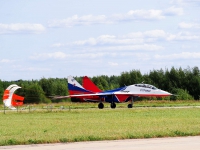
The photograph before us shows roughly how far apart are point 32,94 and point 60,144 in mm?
55780

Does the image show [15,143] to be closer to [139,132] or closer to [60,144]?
[60,144]

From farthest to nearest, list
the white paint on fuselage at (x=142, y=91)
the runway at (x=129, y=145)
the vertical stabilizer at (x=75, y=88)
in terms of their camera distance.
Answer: the vertical stabilizer at (x=75, y=88) → the white paint on fuselage at (x=142, y=91) → the runway at (x=129, y=145)

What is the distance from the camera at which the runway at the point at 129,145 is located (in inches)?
671

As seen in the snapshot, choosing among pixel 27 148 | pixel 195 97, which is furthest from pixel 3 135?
pixel 195 97

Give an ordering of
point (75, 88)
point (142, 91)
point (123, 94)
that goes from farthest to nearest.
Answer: point (75, 88), point (123, 94), point (142, 91)

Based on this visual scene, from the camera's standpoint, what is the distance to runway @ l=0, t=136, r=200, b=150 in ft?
55.9

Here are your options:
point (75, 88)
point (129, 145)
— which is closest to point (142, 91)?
point (75, 88)

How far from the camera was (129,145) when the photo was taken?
17828 mm

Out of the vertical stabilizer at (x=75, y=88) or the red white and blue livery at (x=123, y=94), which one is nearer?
the red white and blue livery at (x=123, y=94)

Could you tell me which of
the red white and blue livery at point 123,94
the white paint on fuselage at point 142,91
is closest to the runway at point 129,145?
the red white and blue livery at point 123,94

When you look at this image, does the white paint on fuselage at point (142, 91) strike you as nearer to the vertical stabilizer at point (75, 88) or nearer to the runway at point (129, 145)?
the vertical stabilizer at point (75, 88)

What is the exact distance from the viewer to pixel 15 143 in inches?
742

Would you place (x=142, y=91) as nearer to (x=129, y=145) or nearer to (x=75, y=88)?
(x=75, y=88)

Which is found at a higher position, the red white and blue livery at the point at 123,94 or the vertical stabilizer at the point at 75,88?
the vertical stabilizer at the point at 75,88
